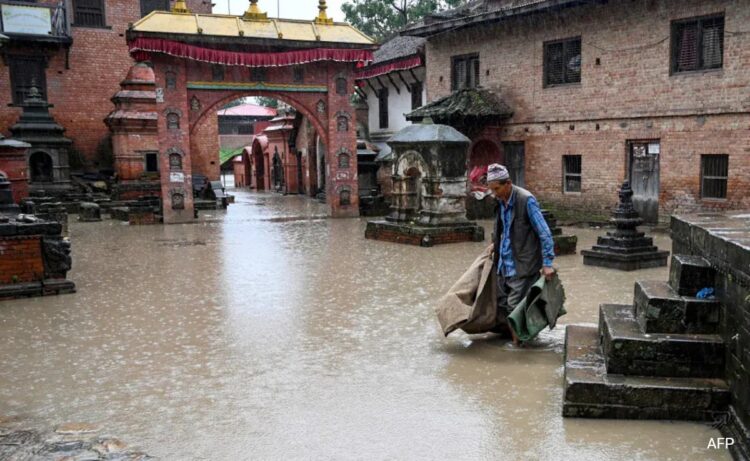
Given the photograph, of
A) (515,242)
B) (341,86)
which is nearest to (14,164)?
(341,86)

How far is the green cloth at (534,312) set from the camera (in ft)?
20.5

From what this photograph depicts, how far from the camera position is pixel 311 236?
640 inches

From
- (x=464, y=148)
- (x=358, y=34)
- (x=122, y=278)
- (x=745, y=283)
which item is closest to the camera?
(x=745, y=283)

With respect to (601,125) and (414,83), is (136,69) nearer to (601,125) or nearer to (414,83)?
(414,83)

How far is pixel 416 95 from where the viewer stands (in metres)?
26.0

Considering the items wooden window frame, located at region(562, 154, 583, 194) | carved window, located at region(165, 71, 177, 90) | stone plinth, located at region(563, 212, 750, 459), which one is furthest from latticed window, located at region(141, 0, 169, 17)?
stone plinth, located at region(563, 212, 750, 459)

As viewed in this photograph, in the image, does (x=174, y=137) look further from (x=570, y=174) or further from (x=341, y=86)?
(x=570, y=174)

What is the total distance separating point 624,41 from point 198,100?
38.4 ft

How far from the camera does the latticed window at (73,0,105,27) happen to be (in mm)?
27422

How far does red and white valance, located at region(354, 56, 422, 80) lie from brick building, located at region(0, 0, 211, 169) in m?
9.27

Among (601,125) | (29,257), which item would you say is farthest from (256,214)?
(29,257)

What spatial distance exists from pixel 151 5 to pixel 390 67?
10.9m

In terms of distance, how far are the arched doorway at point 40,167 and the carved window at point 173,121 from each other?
7619 millimetres

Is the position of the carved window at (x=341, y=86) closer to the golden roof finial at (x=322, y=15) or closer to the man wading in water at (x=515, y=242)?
the golden roof finial at (x=322, y=15)
